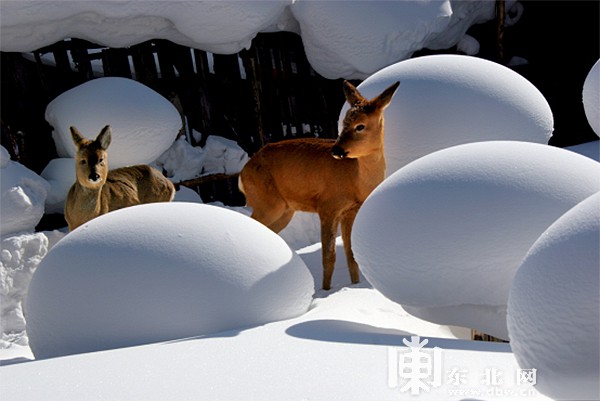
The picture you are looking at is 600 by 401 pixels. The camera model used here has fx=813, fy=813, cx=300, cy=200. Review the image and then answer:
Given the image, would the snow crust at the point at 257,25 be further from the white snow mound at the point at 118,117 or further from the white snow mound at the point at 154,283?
the white snow mound at the point at 154,283

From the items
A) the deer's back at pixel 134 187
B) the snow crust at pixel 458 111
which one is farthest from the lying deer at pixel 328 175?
the deer's back at pixel 134 187

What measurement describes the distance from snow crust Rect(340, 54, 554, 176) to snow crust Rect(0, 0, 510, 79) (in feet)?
8.44

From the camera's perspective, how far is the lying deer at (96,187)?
6.23 metres

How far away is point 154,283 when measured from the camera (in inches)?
167

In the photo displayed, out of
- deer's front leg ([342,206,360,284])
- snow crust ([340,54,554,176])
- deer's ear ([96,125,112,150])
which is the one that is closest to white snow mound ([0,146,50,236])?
deer's ear ([96,125,112,150])

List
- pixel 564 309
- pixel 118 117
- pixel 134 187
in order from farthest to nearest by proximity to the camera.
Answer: pixel 118 117
pixel 134 187
pixel 564 309

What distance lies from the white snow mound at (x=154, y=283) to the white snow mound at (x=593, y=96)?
4593 mm

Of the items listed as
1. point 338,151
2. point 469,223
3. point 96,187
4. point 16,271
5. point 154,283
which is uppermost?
point 338,151

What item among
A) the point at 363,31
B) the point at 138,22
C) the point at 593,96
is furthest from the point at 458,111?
the point at 138,22

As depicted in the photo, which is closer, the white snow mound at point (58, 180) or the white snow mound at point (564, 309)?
the white snow mound at point (564, 309)

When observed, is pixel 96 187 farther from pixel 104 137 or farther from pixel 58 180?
pixel 58 180

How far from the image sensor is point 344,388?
10.5 feet

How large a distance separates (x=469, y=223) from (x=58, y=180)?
4.71 m

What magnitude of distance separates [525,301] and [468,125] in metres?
3.66
